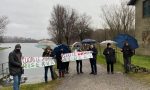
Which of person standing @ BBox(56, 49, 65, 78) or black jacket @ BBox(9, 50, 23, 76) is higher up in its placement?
black jacket @ BBox(9, 50, 23, 76)

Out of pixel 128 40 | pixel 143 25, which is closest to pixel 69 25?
pixel 143 25

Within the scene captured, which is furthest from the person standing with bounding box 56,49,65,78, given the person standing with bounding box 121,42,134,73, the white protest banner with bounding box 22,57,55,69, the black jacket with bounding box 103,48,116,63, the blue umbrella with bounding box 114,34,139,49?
the blue umbrella with bounding box 114,34,139,49

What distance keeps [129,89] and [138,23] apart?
981 inches

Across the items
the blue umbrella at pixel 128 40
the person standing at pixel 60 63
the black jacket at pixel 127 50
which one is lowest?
the person standing at pixel 60 63

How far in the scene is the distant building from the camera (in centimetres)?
3592

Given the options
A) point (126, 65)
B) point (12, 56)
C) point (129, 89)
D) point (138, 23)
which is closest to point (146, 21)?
point (138, 23)

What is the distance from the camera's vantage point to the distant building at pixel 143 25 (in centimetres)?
3592

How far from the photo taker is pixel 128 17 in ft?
180

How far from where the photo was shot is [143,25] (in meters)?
36.9

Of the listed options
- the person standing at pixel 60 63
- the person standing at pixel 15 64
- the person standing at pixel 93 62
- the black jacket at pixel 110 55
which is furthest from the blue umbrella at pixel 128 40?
the person standing at pixel 15 64

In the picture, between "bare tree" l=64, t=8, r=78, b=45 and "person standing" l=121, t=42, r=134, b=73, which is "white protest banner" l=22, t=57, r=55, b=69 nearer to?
"person standing" l=121, t=42, r=134, b=73

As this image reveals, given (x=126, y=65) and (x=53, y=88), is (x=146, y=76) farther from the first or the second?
(x=53, y=88)

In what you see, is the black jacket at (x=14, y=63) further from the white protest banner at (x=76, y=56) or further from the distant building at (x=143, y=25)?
the distant building at (x=143, y=25)

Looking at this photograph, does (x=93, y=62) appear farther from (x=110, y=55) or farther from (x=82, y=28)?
(x=82, y=28)
